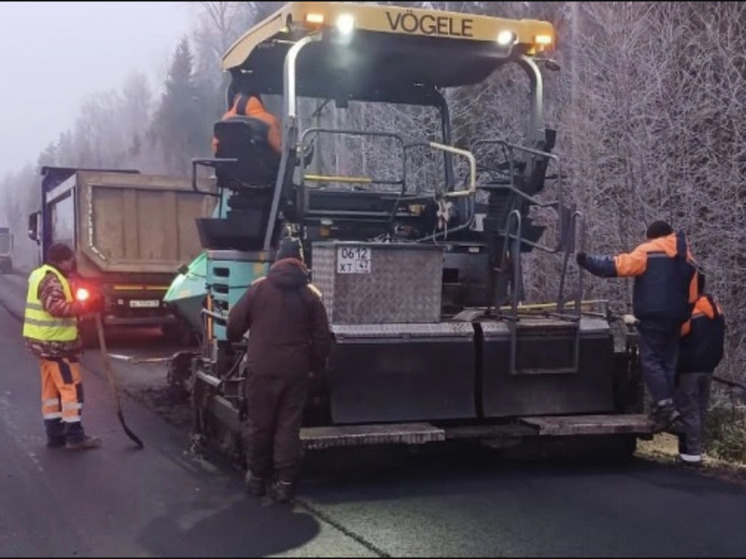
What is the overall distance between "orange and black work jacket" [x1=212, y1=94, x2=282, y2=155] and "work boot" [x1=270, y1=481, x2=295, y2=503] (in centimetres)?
220

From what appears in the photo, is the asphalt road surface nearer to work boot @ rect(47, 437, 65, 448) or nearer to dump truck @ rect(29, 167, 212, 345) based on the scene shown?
work boot @ rect(47, 437, 65, 448)

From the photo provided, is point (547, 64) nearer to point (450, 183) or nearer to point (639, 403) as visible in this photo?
point (450, 183)

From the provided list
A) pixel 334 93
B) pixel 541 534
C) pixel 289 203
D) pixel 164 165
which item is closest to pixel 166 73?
pixel 334 93

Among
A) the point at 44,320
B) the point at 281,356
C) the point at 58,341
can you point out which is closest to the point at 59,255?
the point at 44,320

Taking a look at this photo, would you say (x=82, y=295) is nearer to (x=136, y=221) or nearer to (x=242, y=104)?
(x=242, y=104)

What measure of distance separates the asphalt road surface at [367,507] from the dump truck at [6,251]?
157cm

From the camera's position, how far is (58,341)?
23.2 ft

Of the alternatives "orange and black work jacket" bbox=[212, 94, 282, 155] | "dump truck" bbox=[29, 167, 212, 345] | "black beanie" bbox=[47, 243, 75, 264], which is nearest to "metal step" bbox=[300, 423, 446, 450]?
"orange and black work jacket" bbox=[212, 94, 282, 155]

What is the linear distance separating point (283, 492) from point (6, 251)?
383 cm

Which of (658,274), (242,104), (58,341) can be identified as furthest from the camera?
(58,341)

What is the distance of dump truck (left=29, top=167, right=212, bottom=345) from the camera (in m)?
13.2

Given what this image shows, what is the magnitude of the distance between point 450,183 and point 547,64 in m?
1.11

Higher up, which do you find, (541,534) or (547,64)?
(547,64)

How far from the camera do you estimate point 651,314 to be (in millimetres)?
6258
